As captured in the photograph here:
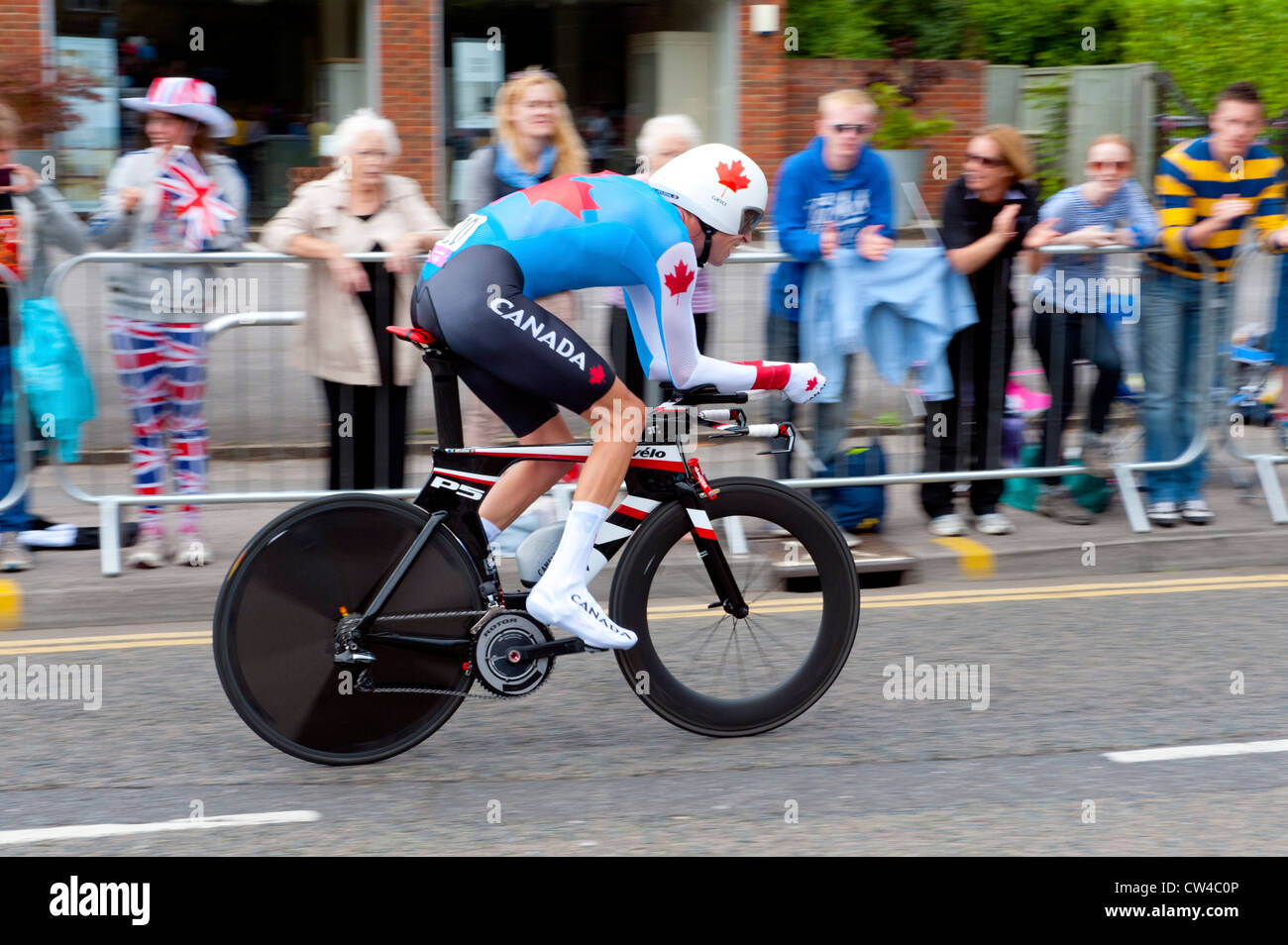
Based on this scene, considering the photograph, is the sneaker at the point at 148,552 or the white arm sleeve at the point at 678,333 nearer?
the white arm sleeve at the point at 678,333

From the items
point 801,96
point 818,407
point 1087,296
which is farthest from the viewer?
point 801,96

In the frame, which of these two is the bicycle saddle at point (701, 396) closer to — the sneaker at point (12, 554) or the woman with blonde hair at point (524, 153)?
the woman with blonde hair at point (524, 153)

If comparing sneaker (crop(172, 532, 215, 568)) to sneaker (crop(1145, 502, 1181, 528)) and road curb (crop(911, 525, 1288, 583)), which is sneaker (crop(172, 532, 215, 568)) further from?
sneaker (crop(1145, 502, 1181, 528))

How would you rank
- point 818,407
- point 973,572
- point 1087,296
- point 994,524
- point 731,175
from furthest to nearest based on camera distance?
point 1087,296
point 994,524
point 818,407
point 973,572
point 731,175

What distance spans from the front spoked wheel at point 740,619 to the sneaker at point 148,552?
2.93m

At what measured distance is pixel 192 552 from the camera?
6.75 m

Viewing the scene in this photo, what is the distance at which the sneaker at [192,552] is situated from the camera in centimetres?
674

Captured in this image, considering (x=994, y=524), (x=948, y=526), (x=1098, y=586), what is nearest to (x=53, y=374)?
(x=948, y=526)

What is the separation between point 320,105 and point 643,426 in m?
12.0

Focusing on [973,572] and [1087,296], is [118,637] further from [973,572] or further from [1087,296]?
[1087,296]

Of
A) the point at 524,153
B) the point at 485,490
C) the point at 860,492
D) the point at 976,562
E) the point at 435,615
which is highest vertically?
the point at 524,153

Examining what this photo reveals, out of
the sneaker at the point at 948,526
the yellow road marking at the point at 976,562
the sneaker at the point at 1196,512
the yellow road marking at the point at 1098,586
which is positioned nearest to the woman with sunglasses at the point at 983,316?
the sneaker at the point at 948,526

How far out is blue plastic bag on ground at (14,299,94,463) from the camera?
6.48m

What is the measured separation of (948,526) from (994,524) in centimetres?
23
